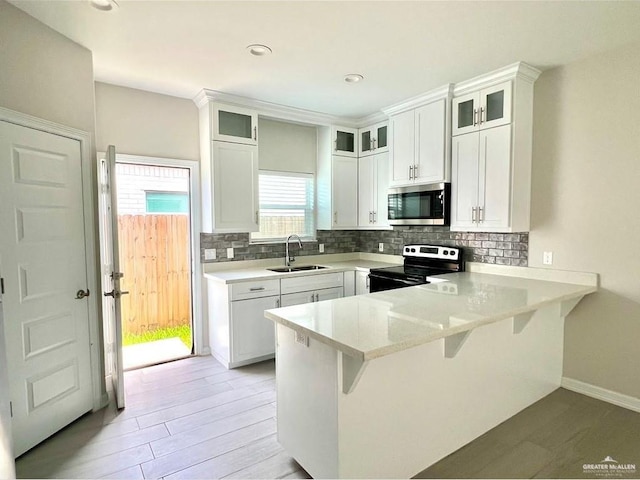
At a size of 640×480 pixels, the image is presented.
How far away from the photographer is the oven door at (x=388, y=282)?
329 cm

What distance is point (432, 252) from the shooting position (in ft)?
12.3

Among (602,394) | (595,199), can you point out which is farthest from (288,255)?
(602,394)

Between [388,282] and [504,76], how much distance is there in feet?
6.70

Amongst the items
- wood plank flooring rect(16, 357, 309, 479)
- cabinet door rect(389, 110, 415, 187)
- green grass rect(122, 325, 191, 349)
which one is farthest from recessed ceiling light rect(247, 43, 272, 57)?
green grass rect(122, 325, 191, 349)

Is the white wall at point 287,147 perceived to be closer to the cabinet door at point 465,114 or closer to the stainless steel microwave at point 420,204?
the stainless steel microwave at point 420,204

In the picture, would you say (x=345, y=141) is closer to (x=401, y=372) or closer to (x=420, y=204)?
(x=420, y=204)

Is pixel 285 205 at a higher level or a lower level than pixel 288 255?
higher

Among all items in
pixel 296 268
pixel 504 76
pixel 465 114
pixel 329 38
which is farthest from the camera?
pixel 296 268

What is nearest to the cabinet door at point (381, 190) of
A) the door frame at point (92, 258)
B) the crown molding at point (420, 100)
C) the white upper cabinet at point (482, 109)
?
the crown molding at point (420, 100)

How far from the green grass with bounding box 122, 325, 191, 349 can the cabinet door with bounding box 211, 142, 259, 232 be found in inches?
62.9

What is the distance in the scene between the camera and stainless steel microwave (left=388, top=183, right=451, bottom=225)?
335cm

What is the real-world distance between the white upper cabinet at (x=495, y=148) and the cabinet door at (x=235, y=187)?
2.06 m

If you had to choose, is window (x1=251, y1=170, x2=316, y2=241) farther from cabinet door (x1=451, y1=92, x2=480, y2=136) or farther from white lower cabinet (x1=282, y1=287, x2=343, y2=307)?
cabinet door (x1=451, y1=92, x2=480, y2=136)

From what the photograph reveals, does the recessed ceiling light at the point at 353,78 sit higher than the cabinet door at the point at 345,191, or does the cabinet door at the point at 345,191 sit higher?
the recessed ceiling light at the point at 353,78
